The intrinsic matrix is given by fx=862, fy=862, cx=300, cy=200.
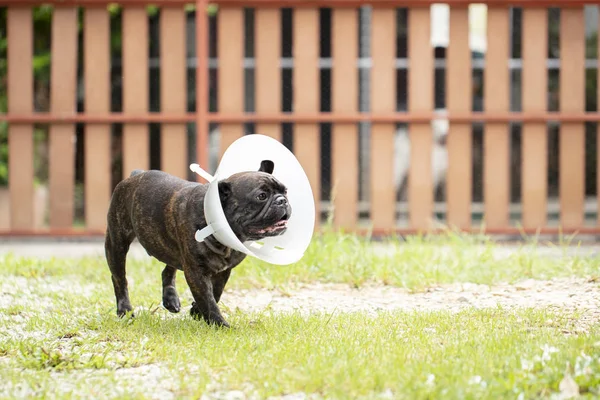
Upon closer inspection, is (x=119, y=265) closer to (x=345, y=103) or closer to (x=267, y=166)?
(x=267, y=166)

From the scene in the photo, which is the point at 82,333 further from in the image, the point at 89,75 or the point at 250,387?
the point at 89,75

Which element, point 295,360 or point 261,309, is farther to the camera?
point 261,309

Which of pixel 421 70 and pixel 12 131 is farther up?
pixel 421 70

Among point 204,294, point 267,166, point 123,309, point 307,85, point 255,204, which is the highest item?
point 307,85

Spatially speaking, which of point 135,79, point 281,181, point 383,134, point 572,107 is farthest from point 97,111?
point 572,107

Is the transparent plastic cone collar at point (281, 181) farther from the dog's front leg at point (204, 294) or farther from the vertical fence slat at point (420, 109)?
the vertical fence slat at point (420, 109)

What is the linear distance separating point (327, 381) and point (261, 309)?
1.98 m

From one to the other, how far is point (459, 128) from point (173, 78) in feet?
10.0

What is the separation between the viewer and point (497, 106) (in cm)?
905

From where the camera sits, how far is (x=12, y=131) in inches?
357

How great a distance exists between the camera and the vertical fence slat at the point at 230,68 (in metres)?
9.00

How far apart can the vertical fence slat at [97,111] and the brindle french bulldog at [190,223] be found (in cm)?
410

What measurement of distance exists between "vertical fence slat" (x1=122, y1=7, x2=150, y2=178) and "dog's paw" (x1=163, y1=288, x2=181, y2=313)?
403 cm

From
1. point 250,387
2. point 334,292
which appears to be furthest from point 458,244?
point 250,387
